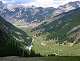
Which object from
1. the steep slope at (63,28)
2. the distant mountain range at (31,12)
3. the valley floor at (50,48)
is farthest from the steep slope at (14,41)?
the steep slope at (63,28)

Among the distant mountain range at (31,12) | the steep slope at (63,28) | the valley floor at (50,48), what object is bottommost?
the valley floor at (50,48)

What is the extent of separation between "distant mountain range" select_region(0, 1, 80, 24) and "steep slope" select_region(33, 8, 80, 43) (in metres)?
1.09

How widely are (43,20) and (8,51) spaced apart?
884 cm

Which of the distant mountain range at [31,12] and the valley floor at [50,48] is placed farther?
the distant mountain range at [31,12]

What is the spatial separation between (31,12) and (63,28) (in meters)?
6.64

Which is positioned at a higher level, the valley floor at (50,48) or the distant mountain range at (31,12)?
the distant mountain range at (31,12)

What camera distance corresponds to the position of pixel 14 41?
46.9 metres

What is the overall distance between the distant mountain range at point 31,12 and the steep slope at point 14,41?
5.94 feet

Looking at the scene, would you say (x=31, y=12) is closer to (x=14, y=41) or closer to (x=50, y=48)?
(x=14, y=41)

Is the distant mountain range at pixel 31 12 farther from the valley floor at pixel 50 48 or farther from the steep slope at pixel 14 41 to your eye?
the valley floor at pixel 50 48

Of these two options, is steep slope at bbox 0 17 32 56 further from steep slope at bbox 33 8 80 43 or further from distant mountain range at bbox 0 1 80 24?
steep slope at bbox 33 8 80 43

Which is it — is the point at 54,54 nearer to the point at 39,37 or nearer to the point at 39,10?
the point at 39,37

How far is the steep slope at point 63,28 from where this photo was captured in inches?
1777

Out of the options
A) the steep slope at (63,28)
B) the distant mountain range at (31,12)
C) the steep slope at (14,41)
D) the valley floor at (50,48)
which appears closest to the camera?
the valley floor at (50,48)
